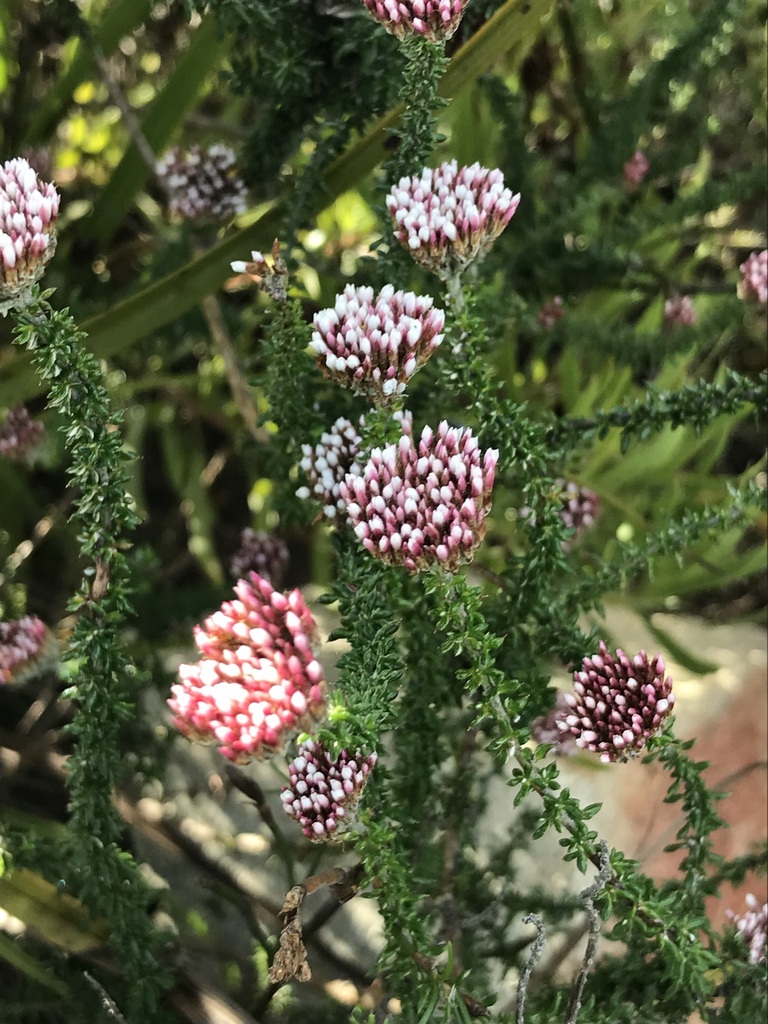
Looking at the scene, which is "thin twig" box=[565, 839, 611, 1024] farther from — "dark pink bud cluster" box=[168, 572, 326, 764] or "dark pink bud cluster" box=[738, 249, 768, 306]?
"dark pink bud cluster" box=[738, 249, 768, 306]

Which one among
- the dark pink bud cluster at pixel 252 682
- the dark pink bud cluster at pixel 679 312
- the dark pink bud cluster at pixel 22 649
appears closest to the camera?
the dark pink bud cluster at pixel 252 682

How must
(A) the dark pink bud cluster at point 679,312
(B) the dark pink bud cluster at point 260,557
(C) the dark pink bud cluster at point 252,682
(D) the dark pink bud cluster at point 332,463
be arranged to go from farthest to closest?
1. (A) the dark pink bud cluster at point 679,312
2. (B) the dark pink bud cluster at point 260,557
3. (D) the dark pink bud cluster at point 332,463
4. (C) the dark pink bud cluster at point 252,682

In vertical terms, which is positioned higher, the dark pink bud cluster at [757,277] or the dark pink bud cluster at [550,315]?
the dark pink bud cluster at [550,315]

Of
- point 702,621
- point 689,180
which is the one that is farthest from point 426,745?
point 689,180

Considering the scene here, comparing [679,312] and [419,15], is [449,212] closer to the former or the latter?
[419,15]

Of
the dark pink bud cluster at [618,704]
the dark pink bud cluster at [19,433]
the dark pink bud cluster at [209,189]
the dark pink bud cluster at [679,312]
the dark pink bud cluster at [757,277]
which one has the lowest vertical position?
the dark pink bud cluster at [618,704]

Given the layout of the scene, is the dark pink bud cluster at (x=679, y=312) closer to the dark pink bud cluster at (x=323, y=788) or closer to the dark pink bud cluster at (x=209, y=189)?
the dark pink bud cluster at (x=209, y=189)

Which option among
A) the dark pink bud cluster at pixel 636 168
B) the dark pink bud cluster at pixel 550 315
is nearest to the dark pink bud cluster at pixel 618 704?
the dark pink bud cluster at pixel 550 315
